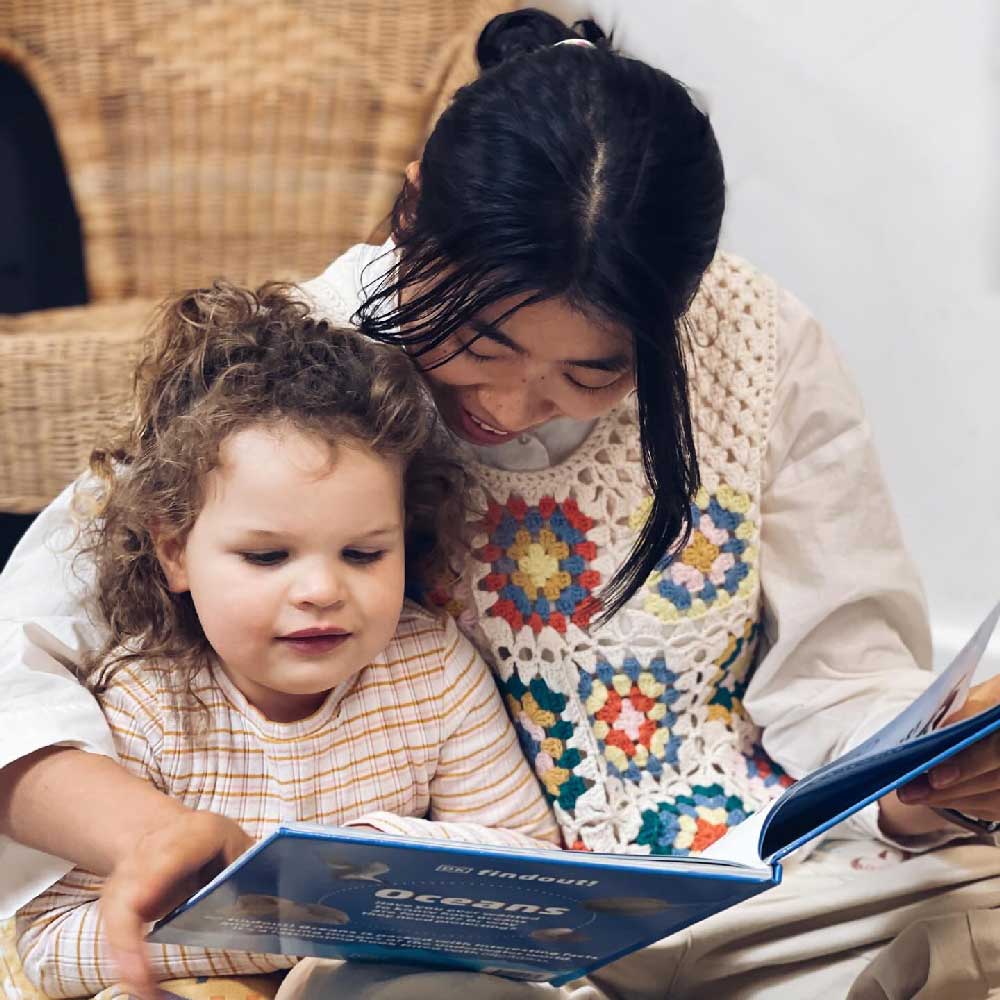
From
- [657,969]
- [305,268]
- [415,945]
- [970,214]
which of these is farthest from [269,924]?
[970,214]

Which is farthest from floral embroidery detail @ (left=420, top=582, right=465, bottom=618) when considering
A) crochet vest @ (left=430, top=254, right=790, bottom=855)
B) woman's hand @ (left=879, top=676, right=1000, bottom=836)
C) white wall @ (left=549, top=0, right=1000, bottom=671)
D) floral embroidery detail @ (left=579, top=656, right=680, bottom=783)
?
white wall @ (left=549, top=0, right=1000, bottom=671)

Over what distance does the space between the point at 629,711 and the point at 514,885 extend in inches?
14.8

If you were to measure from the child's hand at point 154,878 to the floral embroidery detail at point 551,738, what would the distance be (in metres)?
0.31

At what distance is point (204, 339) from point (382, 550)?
20 centimetres

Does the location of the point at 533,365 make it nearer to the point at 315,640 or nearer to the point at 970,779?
the point at 315,640

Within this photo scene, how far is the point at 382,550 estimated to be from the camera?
3.04 feet

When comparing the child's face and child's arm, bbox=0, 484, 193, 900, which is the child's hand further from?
the child's face

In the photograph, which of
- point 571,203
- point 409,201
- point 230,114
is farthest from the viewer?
point 230,114

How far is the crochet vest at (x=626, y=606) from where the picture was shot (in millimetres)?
1036

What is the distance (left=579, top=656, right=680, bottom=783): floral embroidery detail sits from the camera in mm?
1042

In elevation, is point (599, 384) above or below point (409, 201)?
below

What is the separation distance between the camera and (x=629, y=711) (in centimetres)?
105

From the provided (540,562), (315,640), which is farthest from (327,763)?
(540,562)

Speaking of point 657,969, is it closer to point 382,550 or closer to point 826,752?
point 826,752
